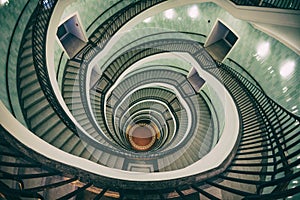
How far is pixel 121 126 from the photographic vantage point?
61.3ft

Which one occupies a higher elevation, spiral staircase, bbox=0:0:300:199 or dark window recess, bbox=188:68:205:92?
dark window recess, bbox=188:68:205:92

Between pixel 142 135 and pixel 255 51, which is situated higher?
Result: pixel 142 135

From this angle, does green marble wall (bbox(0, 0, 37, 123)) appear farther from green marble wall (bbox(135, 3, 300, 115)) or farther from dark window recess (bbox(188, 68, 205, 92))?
dark window recess (bbox(188, 68, 205, 92))

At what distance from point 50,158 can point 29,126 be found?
1954 millimetres

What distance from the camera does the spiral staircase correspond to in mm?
Result: 3455

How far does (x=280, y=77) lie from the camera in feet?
25.8

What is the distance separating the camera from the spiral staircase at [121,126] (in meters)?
3.46

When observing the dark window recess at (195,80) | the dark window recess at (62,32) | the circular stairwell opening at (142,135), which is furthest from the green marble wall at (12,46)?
the circular stairwell opening at (142,135)

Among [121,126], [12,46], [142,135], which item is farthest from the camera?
[142,135]

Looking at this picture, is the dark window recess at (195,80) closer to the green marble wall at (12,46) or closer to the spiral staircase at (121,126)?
the spiral staircase at (121,126)

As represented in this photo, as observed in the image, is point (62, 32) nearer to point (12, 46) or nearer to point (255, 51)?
point (12, 46)

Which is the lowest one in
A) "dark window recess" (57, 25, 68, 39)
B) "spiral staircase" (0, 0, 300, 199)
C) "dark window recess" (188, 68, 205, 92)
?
"spiral staircase" (0, 0, 300, 199)

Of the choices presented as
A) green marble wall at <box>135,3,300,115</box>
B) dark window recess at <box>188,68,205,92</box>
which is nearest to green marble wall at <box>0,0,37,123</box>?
green marble wall at <box>135,3,300,115</box>

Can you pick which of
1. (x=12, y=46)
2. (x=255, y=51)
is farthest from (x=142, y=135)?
(x=12, y=46)
